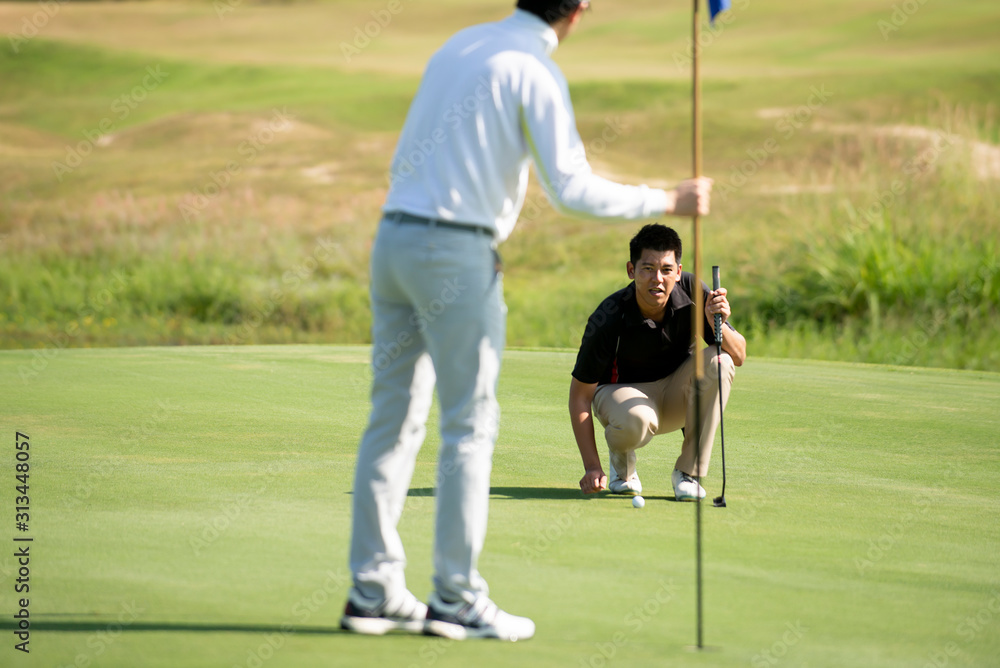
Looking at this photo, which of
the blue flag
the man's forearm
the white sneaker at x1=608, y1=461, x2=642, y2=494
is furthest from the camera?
the white sneaker at x1=608, y1=461, x2=642, y2=494

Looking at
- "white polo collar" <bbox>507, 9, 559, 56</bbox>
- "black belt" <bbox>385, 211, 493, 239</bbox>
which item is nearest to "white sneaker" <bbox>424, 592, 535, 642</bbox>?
"black belt" <bbox>385, 211, 493, 239</bbox>

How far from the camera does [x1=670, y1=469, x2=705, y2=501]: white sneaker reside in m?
5.29

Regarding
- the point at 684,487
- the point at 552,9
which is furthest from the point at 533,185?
Answer: the point at 552,9

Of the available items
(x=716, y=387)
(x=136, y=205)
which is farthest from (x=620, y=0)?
(x=716, y=387)

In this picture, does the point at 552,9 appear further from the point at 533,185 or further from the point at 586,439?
the point at 533,185

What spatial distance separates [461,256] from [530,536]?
1569 millimetres

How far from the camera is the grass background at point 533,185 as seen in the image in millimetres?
16594

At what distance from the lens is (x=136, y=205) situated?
27.6m

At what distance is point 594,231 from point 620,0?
2792 cm

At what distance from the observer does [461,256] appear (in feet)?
10.9

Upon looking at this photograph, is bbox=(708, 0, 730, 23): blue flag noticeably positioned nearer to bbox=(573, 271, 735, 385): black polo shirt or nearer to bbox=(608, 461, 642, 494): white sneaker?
bbox=(573, 271, 735, 385): black polo shirt

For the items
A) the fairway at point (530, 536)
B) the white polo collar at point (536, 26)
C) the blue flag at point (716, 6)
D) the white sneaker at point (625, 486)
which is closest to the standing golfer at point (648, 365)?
the white sneaker at point (625, 486)

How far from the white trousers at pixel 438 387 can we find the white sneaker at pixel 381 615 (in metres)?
0.03

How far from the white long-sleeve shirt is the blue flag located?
0.69 m
